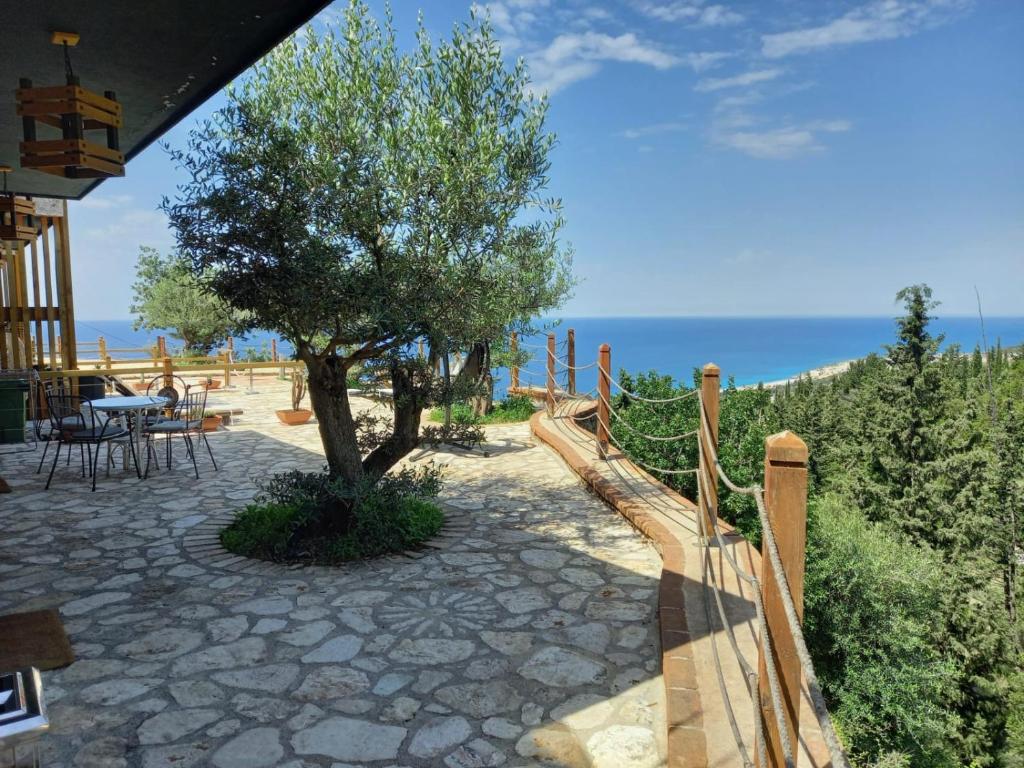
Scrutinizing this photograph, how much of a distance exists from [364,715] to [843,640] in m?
5.24

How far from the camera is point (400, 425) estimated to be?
4.91m

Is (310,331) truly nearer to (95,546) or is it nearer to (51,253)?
(95,546)

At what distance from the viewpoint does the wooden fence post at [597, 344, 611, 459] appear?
7.06m

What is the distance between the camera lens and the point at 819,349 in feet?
639

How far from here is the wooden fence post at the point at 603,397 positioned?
706 cm

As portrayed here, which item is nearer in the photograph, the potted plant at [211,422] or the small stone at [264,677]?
the small stone at [264,677]

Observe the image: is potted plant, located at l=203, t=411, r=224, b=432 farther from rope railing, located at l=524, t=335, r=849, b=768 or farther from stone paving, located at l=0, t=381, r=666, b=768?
rope railing, located at l=524, t=335, r=849, b=768

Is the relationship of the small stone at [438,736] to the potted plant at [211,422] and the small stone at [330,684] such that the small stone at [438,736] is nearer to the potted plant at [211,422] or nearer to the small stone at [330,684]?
the small stone at [330,684]

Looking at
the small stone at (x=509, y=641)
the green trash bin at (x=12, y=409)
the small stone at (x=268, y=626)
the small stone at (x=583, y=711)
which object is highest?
the green trash bin at (x=12, y=409)

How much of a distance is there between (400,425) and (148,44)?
283 cm

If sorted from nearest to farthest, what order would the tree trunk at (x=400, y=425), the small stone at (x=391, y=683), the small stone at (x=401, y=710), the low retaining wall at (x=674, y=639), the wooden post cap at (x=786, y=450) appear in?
the wooden post cap at (x=786, y=450)
the low retaining wall at (x=674, y=639)
the small stone at (x=401, y=710)
the small stone at (x=391, y=683)
the tree trunk at (x=400, y=425)

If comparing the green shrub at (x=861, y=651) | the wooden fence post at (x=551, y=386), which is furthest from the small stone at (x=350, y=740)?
the wooden fence post at (x=551, y=386)

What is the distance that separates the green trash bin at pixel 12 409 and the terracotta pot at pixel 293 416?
3561mm

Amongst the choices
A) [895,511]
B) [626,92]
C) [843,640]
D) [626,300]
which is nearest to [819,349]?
[626,300]
